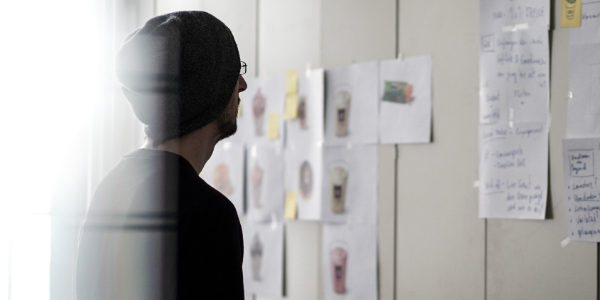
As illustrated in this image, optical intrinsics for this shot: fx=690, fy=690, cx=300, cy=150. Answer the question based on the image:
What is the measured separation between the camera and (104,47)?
3.29m

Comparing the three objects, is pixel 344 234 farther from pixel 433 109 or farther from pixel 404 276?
pixel 433 109

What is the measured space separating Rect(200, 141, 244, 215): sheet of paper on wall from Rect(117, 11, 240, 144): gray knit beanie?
179 centimetres

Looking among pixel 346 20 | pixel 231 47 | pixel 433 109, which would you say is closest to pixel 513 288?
pixel 433 109

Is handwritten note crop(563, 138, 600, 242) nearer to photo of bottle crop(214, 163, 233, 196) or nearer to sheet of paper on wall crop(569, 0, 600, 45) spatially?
sheet of paper on wall crop(569, 0, 600, 45)

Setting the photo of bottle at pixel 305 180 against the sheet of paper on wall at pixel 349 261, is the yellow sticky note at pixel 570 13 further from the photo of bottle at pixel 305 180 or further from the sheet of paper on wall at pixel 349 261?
the photo of bottle at pixel 305 180

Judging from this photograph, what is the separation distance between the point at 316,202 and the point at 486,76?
833 mm

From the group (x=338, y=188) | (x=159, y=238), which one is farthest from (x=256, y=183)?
(x=159, y=238)

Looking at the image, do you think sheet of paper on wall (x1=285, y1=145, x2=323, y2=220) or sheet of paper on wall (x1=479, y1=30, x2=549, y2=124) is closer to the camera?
sheet of paper on wall (x1=479, y1=30, x2=549, y2=124)

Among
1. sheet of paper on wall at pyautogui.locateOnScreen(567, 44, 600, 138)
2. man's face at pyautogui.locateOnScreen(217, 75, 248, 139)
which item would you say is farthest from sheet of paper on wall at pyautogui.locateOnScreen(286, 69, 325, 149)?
man's face at pyautogui.locateOnScreen(217, 75, 248, 139)

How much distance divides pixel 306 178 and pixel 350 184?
23cm

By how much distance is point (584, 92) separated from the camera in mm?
1925

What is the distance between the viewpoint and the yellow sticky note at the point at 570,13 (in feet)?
6.39

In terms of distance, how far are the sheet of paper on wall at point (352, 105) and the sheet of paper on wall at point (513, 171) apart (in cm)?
46

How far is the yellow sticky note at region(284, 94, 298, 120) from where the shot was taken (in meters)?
2.71
